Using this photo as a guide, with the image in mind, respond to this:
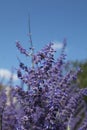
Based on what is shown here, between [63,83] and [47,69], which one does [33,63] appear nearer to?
[47,69]

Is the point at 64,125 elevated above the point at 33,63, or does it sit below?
below

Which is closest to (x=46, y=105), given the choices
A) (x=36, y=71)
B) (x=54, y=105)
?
(x=54, y=105)

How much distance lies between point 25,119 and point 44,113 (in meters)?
0.16

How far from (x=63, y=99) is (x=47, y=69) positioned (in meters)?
0.30

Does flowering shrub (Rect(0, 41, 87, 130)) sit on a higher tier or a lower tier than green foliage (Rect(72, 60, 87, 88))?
lower

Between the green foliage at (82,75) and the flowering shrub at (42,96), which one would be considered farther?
the green foliage at (82,75)

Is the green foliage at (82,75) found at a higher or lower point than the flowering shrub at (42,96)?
higher

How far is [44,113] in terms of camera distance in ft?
11.7

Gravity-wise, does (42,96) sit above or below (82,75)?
below

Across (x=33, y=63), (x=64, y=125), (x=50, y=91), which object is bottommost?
(x=64, y=125)

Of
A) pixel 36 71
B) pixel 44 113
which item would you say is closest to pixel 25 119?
pixel 44 113

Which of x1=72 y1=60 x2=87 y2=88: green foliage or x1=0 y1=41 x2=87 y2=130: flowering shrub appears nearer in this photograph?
x1=0 y1=41 x2=87 y2=130: flowering shrub

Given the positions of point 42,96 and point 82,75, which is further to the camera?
point 82,75

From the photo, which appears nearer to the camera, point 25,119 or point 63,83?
point 25,119
